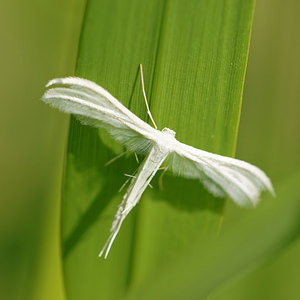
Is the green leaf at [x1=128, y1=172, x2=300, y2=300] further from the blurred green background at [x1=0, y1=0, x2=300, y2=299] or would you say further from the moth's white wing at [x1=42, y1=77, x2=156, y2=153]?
the blurred green background at [x1=0, y1=0, x2=300, y2=299]

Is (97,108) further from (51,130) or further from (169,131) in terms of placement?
(51,130)

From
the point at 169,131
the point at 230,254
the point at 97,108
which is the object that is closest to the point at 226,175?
the point at 169,131

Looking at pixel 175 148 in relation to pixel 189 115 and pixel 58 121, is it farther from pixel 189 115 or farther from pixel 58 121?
pixel 58 121

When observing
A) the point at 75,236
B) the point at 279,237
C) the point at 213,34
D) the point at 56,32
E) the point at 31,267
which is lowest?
the point at 31,267

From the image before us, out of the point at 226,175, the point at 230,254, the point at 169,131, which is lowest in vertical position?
the point at 230,254

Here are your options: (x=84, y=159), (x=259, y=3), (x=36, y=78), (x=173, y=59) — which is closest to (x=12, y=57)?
(x=36, y=78)

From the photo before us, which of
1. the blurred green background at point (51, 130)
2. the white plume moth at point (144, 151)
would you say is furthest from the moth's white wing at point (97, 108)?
the blurred green background at point (51, 130)

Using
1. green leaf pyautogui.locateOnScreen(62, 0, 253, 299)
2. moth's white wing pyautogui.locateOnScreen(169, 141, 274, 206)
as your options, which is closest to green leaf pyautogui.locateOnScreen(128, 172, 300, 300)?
green leaf pyautogui.locateOnScreen(62, 0, 253, 299)

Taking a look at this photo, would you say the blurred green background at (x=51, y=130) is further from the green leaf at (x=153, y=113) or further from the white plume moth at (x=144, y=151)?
the green leaf at (x=153, y=113)
